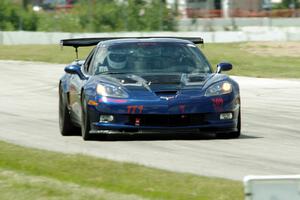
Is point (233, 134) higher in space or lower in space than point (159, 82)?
lower

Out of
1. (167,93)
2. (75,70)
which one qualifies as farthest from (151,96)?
(75,70)

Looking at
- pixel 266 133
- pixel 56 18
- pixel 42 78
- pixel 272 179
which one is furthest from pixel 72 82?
pixel 56 18

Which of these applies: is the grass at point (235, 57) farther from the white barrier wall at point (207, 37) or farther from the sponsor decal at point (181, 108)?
the sponsor decal at point (181, 108)

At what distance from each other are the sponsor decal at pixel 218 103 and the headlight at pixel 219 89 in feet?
0.20

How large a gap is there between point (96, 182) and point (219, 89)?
4.38 metres

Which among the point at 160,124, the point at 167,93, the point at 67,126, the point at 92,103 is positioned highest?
the point at 167,93

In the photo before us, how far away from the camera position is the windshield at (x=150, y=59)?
13.3 metres

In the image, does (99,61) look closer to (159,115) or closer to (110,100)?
(110,100)

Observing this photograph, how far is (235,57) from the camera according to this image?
36406 mm

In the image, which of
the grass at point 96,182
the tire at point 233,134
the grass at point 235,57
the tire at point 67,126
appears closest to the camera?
the grass at point 96,182

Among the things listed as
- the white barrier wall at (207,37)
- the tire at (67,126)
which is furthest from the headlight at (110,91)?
the white barrier wall at (207,37)

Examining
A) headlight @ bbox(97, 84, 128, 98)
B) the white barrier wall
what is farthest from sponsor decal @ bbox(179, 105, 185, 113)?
the white barrier wall

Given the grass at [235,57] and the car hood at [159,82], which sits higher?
the car hood at [159,82]

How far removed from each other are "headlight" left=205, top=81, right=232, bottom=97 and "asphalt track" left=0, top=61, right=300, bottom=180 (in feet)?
1.83
